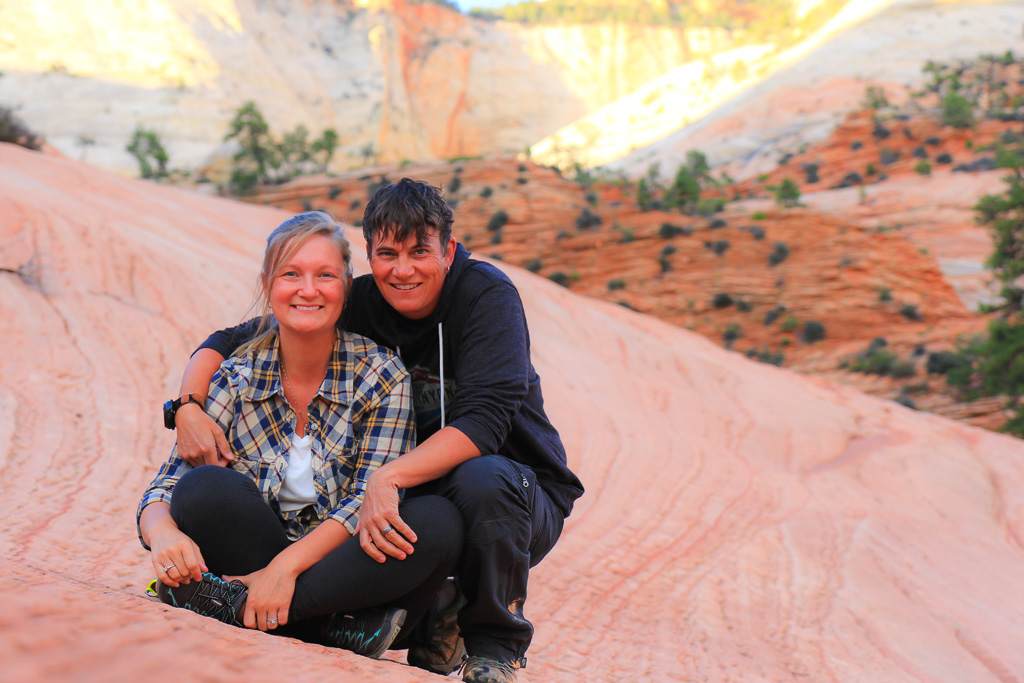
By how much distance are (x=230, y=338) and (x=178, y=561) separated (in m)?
0.82

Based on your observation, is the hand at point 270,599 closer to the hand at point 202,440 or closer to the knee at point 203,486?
the knee at point 203,486

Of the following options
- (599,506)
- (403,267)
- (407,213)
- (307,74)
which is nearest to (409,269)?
(403,267)

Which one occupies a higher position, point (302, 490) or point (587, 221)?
point (302, 490)

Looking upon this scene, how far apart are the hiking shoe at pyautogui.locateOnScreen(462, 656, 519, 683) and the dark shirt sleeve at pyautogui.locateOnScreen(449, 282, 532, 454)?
500mm

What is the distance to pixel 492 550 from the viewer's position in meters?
1.88

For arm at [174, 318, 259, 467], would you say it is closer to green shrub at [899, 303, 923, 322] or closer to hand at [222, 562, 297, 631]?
hand at [222, 562, 297, 631]

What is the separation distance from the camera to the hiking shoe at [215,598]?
1813 millimetres

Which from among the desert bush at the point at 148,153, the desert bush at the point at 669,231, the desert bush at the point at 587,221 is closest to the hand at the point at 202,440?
the desert bush at the point at 669,231

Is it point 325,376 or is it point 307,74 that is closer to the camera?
point 325,376

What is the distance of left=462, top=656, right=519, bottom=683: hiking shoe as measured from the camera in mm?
1853

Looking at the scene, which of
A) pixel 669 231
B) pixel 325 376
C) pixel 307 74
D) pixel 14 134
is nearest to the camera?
pixel 325 376

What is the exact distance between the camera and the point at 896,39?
4578cm

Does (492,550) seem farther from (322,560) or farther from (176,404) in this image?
(176,404)

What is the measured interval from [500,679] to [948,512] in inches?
192
